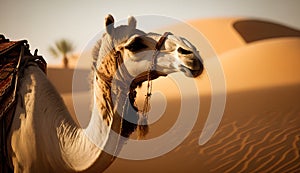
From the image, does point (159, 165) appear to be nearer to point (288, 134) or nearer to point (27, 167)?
point (288, 134)

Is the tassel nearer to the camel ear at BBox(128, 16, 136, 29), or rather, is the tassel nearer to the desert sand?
the desert sand

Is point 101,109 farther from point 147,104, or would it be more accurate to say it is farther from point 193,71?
point 193,71

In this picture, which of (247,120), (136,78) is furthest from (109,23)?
(247,120)

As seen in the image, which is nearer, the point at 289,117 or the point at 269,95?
the point at 289,117

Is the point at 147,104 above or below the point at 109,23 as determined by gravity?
below

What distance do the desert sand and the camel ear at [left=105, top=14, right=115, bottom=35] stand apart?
0.36 metres

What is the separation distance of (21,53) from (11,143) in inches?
20.7

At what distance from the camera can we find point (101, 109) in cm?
201

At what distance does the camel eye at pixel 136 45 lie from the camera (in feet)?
6.33

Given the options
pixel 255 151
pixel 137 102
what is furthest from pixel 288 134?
pixel 137 102

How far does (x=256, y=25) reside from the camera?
26219mm

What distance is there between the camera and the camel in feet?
6.30

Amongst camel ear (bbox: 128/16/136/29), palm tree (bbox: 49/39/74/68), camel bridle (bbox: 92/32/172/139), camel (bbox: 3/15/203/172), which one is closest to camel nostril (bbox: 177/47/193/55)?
camel (bbox: 3/15/203/172)

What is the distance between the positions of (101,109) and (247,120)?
6.28 meters
